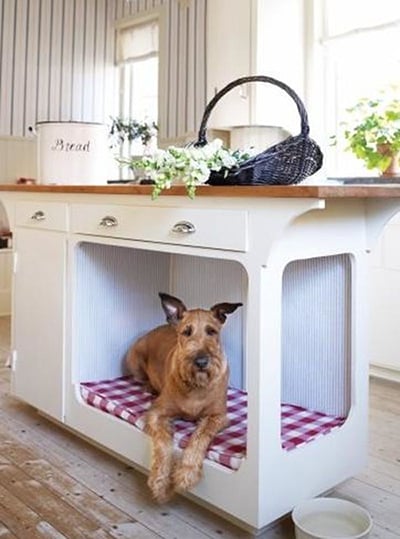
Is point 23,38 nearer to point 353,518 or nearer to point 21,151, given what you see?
point 21,151

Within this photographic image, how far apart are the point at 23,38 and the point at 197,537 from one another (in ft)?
15.7

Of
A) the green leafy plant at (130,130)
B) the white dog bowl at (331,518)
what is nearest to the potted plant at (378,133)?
the white dog bowl at (331,518)

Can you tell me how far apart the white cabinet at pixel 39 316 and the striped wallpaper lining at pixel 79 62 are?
2612 millimetres

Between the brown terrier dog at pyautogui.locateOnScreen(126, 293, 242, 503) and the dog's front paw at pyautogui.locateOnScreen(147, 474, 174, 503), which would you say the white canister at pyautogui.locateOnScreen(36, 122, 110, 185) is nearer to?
the brown terrier dog at pyautogui.locateOnScreen(126, 293, 242, 503)

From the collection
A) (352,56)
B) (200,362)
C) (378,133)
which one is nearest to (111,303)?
(200,362)

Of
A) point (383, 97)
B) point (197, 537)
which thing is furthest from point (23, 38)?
point (197, 537)

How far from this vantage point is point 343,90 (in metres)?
3.77

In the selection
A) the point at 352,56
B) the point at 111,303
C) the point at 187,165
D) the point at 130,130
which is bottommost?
the point at 111,303

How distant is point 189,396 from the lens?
6.24 ft

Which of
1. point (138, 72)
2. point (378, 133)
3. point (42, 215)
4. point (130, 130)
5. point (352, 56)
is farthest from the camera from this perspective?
point (138, 72)

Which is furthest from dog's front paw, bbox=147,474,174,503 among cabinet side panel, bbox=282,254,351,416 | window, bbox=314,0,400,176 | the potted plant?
window, bbox=314,0,400,176

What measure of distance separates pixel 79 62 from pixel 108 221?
4.03 m

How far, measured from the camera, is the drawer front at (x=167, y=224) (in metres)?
1.63

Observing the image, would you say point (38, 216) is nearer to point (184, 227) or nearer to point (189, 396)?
point (184, 227)
